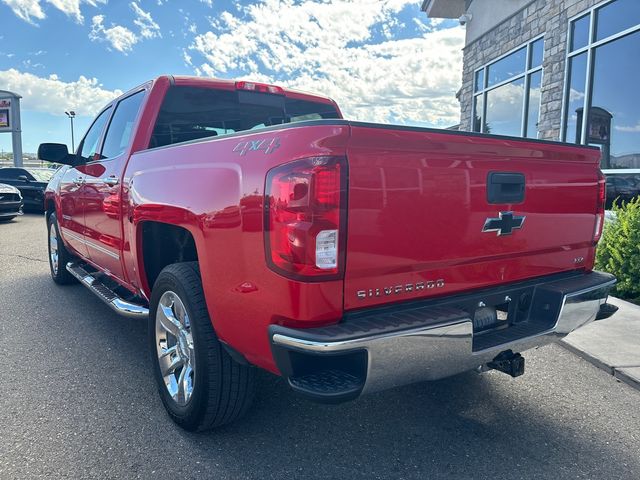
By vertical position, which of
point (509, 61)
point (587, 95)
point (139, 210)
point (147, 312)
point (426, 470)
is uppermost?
point (509, 61)

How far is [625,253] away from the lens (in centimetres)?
538

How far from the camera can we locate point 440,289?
7.78 feet

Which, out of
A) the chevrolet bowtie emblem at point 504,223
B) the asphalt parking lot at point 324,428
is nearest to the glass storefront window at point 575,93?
the asphalt parking lot at point 324,428

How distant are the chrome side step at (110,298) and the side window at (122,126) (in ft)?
3.56

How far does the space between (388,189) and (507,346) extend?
1.02 meters

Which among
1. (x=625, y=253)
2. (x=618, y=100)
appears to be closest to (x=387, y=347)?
(x=625, y=253)

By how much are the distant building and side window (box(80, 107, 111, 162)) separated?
7432mm

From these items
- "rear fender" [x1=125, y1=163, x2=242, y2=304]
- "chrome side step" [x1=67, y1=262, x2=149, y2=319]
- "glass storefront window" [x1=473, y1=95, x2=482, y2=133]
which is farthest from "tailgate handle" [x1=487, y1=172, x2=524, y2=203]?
"glass storefront window" [x1=473, y1=95, x2=482, y2=133]

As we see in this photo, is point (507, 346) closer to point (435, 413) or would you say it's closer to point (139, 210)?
point (435, 413)

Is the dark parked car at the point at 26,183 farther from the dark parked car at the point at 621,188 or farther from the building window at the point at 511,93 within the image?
the dark parked car at the point at 621,188

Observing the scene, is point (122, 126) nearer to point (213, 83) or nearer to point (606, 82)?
point (213, 83)

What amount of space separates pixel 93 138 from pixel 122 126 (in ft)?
3.57

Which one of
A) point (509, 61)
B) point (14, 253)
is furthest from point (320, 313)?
point (509, 61)

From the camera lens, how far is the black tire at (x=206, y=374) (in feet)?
8.19
